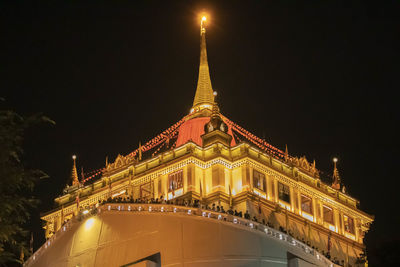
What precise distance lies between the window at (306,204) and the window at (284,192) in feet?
9.25

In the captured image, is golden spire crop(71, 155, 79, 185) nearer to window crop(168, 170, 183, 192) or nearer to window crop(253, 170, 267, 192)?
window crop(168, 170, 183, 192)

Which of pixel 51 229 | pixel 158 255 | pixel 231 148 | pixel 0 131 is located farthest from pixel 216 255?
pixel 51 229

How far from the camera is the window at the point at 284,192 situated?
74625 mm

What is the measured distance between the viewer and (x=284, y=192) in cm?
7512

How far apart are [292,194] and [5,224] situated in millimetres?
45204

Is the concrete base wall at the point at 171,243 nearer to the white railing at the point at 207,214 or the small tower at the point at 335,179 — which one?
the white railing at the point at 207,214

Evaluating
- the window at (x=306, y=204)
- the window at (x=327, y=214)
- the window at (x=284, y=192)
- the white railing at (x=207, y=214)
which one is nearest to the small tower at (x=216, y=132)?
the window at (x=284, y=192)

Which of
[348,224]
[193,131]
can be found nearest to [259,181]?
[193,131]

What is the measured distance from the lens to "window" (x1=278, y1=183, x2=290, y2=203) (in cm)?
7462

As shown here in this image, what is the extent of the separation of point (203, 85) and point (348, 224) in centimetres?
2270

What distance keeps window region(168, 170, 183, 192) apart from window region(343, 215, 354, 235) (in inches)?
787

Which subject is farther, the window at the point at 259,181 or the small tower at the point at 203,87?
the small tower at the point at 203,87

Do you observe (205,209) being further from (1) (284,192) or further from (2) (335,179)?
(2) (335,179)

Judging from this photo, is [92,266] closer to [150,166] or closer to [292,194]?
[150,166]
